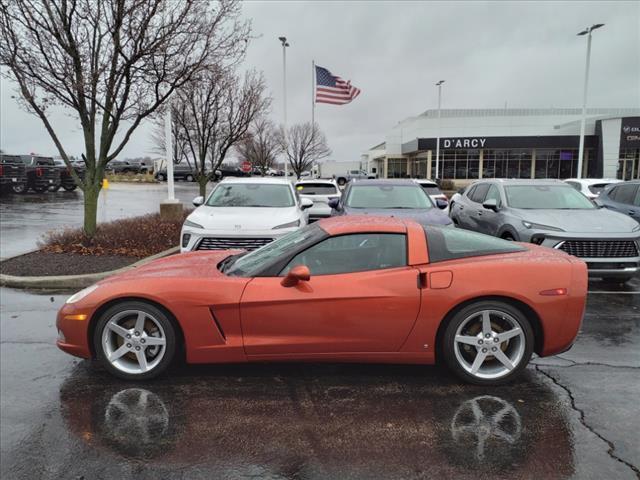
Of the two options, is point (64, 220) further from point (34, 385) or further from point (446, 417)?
point (446, 417)

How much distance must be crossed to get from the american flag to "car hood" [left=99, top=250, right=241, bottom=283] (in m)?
21.5

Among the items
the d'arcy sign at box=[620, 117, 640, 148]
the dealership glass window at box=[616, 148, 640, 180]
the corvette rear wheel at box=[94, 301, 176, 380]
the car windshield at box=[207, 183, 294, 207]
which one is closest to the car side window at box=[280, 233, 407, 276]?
the corvette rear wheel at box=[94, 301, 176, 380]

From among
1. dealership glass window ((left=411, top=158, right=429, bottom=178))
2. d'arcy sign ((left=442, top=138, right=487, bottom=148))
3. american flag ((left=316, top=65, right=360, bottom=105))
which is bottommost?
dealership glass window ((left=411, top=158, right=429, bottom=178))

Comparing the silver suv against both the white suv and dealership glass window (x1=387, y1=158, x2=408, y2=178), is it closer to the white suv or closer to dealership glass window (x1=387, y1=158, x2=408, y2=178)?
the white suv

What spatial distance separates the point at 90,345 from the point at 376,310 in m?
2.33

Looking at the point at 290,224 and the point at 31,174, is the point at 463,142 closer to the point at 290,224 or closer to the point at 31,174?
the point at 31,174

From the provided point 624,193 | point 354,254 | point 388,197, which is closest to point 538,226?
point 388,197

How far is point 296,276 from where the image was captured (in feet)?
11.8

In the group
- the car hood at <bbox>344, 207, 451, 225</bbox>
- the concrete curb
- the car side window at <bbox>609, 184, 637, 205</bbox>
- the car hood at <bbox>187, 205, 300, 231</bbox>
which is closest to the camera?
the concrete curb

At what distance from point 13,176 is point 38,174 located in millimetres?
1482

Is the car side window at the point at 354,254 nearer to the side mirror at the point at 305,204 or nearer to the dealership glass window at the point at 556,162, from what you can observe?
the side mirror at the point at 305,204

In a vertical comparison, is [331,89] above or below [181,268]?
above

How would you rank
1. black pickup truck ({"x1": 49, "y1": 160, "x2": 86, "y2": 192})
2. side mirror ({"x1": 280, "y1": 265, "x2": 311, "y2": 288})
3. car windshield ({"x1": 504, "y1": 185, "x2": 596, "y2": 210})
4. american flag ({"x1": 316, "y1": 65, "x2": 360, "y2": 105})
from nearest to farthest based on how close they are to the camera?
1. side mirror ({"x1": 280, "y1": 265, "x2": 311, "y2": 288})
2. car windshield ({"x1": 504, "y1": 185, "x2": 596, "y2": 210})
3. american flag ({"x1": 316, "y1": 65, "x2": 360, "y2": 105})
4. black pickup truck ({"x1": 49, "y1": 160, "x2": 86, "y2": 192})

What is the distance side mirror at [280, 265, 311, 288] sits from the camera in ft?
11.8
